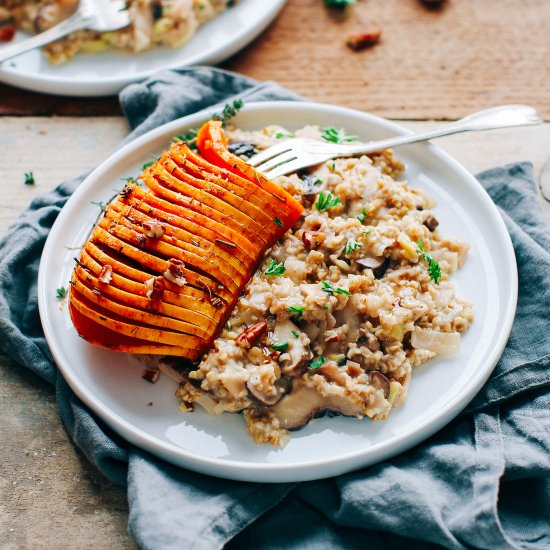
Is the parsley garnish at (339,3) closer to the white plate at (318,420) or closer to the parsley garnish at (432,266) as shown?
the white plate at (318,420)

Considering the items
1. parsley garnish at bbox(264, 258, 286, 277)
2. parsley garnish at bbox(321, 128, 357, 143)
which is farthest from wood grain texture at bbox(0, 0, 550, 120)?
parsley garnish at bbox(264, 258, 286, 277)

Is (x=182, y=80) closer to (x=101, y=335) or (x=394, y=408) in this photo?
(x=101, y=335)

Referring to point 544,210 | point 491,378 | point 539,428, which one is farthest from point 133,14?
point 539,428

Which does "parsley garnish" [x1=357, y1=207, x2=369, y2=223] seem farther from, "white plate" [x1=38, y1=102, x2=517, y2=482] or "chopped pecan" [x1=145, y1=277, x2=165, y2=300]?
"chopped pecan" [x1=145, y1=277, x2=165, y2=300]

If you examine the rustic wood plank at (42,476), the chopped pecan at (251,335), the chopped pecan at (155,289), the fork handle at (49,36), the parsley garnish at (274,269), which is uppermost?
the fork handle at (49,36)

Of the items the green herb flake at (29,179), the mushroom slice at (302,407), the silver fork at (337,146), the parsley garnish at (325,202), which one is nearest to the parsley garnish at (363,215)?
the parsley garnish at (325,202)
